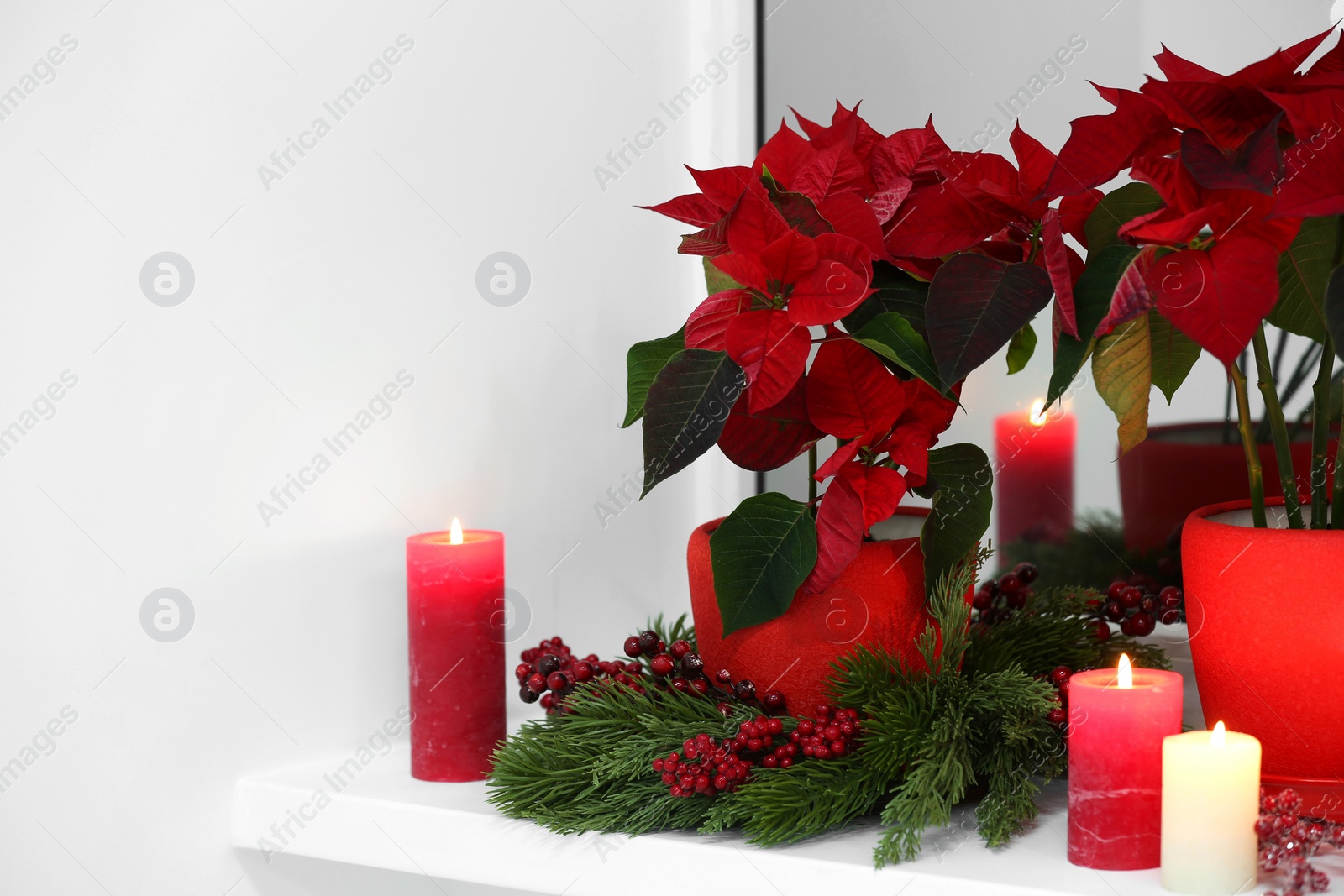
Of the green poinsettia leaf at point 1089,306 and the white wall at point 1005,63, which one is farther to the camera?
the white wall at point 1005,63

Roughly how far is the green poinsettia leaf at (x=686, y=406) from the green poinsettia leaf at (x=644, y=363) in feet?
0.18

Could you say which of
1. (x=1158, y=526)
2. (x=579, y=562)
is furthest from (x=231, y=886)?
(x=1158, y=526)

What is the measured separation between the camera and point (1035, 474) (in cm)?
88

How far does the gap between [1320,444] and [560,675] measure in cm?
44

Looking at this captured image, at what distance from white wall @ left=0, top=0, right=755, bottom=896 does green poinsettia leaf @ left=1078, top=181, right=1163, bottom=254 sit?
426 millimetres

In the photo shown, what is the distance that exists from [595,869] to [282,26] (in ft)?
1.70

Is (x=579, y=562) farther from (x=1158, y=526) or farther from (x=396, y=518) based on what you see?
(x=1158, y=526)

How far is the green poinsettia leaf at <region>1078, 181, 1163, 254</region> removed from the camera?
0.56m

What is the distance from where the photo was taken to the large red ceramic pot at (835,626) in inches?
24.1

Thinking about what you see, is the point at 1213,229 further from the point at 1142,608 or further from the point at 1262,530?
the point at 1142,608

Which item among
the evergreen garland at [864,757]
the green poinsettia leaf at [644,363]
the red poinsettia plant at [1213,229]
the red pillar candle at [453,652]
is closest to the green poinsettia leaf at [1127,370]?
the red poinsettia plant at [1213,229]

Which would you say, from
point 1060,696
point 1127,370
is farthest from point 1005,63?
point 1060,696

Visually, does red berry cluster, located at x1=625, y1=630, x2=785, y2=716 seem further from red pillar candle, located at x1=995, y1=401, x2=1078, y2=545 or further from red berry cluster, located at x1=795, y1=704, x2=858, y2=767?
red pillar candle, located at x1=995, y1=401, x2=1078, y2=545

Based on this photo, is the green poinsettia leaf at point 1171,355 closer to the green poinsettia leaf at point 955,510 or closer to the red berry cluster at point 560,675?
the green poinsettia leaf at point 955,510
